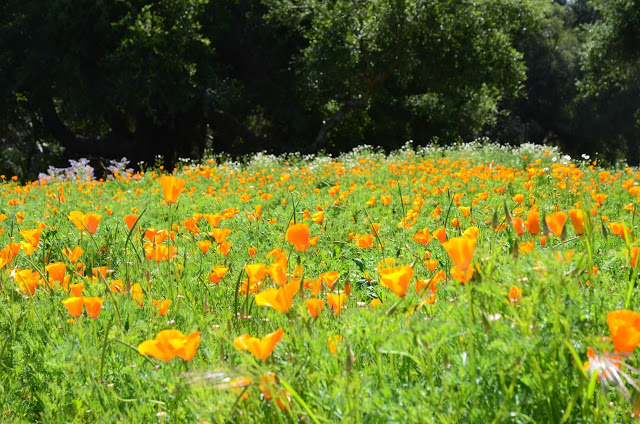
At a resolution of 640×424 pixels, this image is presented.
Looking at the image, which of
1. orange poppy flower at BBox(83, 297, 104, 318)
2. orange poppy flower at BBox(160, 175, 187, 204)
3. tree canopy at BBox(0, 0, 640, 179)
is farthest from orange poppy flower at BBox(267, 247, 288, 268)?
tree canopy at BBox(0, 0, 640, 179)

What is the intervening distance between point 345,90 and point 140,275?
16.9 m

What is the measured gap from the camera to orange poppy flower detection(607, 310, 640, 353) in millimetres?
1040

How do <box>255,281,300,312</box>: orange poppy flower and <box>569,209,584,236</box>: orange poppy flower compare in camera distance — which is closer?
<box>255,281,300,312</box>: orange poppy flower

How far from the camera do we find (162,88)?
59.0ft

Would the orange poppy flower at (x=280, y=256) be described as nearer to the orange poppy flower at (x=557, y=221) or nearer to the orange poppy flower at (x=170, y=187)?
the orange poppy flower at (x=170, y=187)

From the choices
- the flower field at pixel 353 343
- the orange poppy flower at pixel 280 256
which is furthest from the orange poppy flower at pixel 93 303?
the orange poppy flower at pixel 280 256

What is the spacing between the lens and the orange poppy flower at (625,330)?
104 centimetres

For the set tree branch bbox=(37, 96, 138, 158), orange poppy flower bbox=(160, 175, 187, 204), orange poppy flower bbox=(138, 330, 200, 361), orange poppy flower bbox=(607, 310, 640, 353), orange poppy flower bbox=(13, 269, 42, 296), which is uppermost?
orange poppy flower bbox=(607, 310, 640, 353)

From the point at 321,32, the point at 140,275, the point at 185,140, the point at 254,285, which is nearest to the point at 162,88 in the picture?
the point at 185,140

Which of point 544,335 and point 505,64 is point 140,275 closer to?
point 544,335

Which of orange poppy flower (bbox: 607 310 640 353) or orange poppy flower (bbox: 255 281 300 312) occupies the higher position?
orange poppy flower (bbox: 607 310 640 353)

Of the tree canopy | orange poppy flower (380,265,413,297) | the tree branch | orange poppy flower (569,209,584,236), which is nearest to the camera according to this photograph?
orange poppy flower (380,265,413,297)

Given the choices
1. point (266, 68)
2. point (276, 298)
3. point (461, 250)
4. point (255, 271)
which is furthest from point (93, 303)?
point (266, 68)

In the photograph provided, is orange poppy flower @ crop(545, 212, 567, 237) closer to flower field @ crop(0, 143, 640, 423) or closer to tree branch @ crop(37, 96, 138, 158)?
flower field @ crop(0, 143, 640, 423)
